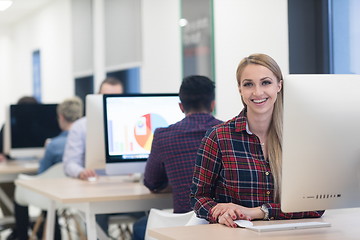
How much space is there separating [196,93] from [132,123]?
0.69 meters

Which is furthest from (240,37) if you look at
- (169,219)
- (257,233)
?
(257,233)

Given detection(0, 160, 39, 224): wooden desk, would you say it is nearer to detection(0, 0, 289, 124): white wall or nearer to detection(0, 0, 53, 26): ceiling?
detection(0, 0, 289, 124): white wall

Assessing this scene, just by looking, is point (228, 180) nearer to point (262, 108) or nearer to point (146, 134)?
point (262, 108)

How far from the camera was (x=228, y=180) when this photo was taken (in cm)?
243

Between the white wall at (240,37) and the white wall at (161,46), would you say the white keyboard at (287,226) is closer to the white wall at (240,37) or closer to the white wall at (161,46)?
the white wall at (240,37)

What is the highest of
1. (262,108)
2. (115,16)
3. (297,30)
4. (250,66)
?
(115,16)

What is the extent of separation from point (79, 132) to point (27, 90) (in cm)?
792

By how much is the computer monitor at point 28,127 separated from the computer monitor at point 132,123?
7.52ft

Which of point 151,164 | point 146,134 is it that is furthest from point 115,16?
point 151,164

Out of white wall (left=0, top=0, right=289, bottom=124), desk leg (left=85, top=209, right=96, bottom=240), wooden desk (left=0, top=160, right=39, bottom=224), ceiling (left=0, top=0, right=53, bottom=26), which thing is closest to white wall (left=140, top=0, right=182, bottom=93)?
white wall (left=0, top=0, right=289, bottom=124)

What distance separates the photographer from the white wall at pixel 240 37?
4.38 metres

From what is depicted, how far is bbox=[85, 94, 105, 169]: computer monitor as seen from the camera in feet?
12.8

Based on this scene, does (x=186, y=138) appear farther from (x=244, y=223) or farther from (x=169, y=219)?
(x=244, y=223)

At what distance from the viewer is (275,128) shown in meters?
2.41
